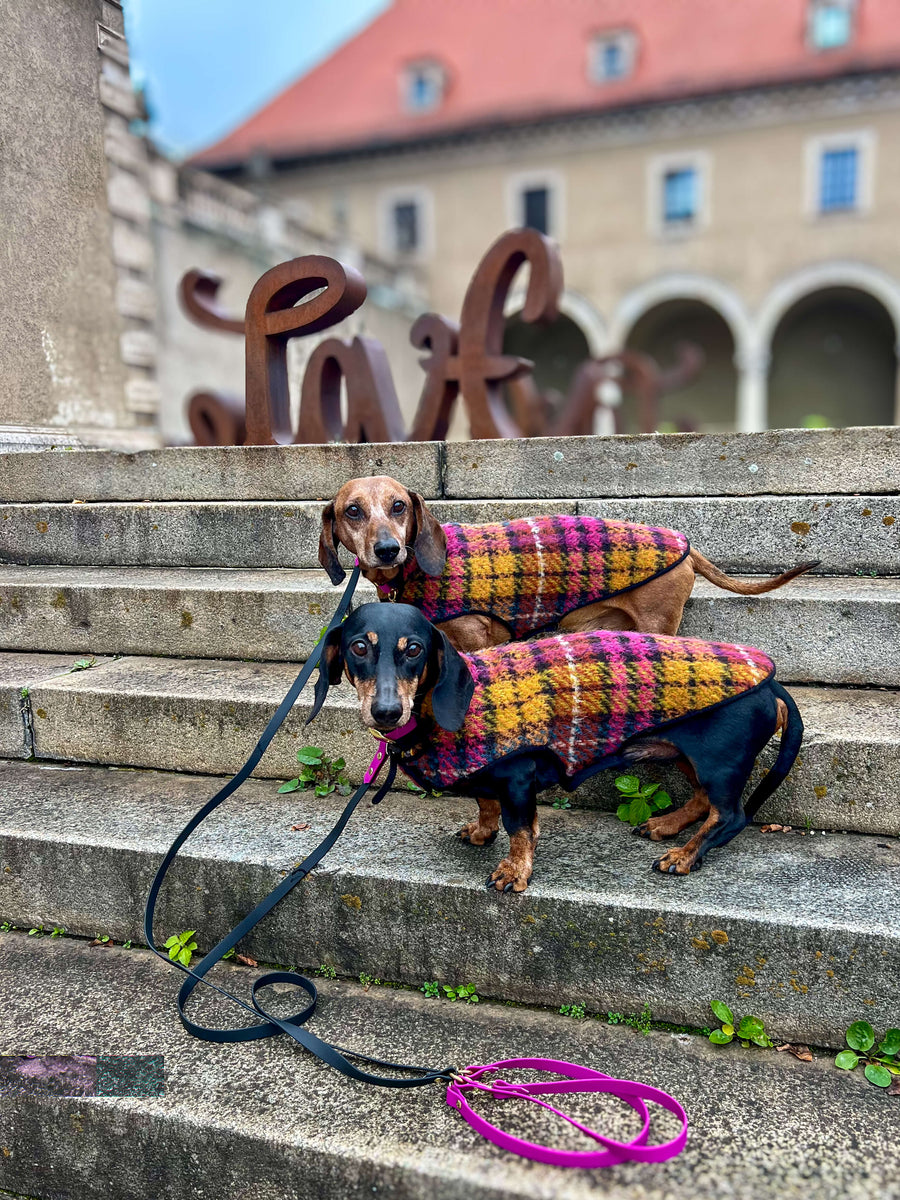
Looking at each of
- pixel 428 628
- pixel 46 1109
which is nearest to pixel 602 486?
pixel 428 628

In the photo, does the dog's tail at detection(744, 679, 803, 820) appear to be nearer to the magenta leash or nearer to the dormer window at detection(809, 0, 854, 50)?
the magenta leash

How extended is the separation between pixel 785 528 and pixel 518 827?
2.13 metres

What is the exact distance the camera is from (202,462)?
519cm

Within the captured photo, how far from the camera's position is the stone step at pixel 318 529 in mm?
3873

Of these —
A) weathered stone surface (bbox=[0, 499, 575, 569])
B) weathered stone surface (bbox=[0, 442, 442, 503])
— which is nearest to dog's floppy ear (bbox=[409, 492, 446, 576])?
weathered stone surface (bbox=[0, 499, 575, 569])

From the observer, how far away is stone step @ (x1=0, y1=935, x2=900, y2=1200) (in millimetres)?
1936

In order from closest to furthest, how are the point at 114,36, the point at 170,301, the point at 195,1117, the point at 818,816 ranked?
the point at 195,1117 → the point at 818,816 → the point at 114,36 → the point at 170,301

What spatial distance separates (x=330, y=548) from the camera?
9.97 ft

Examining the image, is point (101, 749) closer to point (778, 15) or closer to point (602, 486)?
point (602, 486)

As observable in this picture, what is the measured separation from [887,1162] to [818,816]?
1.12 meters

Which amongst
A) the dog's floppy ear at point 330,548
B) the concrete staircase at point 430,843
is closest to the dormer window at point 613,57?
the concrete staircase at point 430,843

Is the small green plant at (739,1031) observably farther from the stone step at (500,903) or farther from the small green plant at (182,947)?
the small green plant at (182,947)

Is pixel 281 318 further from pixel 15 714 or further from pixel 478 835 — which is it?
pixel 478 835

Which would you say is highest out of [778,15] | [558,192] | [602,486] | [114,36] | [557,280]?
[778,15]
